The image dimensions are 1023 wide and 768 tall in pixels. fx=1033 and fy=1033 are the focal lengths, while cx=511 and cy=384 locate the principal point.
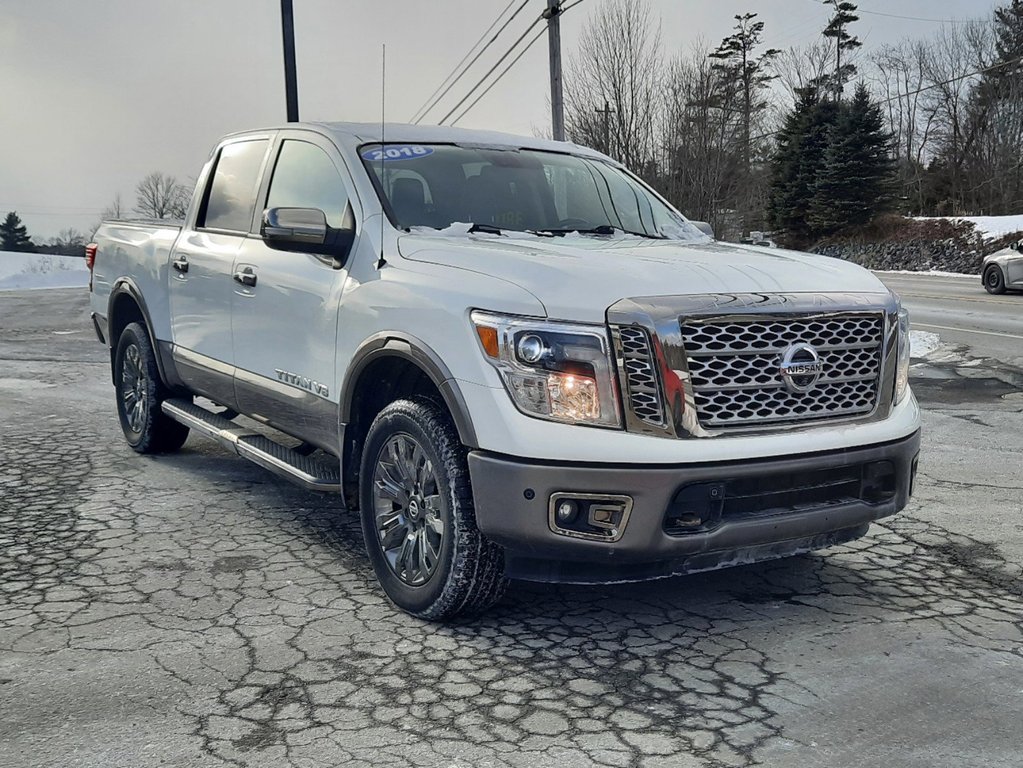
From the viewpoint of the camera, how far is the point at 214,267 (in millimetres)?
5527

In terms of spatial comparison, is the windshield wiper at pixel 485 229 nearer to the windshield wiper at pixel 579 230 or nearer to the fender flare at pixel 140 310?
the windshield wiper at pixel 579 230

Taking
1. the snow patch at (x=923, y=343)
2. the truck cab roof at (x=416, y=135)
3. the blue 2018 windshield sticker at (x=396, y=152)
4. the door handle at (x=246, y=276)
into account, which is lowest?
the snow patch at (x=923, y=343)

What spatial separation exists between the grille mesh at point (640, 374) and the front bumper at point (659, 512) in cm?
19

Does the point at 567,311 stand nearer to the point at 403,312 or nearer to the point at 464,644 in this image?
the point at 403,312

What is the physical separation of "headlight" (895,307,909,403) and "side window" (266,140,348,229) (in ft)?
7.86

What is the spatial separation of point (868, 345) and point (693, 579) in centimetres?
126

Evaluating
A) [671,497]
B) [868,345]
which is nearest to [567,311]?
[671,497]

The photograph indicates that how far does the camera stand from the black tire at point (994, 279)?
21.1 m

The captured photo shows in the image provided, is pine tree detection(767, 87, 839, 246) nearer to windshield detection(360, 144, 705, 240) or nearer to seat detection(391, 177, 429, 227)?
windshield detection(360, 144, 705, 240)

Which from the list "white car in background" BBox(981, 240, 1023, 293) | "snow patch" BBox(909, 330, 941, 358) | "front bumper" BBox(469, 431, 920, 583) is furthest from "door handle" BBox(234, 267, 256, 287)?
"white car in background" BBox(981, 240, 1023, 293)

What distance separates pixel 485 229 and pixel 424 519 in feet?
4.57

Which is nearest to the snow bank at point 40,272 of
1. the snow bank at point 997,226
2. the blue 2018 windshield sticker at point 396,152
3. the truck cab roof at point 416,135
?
the truck cab roof at point 416,135

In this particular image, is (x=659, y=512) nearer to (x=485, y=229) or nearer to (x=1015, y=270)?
(x=485, y=229)

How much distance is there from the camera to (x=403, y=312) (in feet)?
12.8
